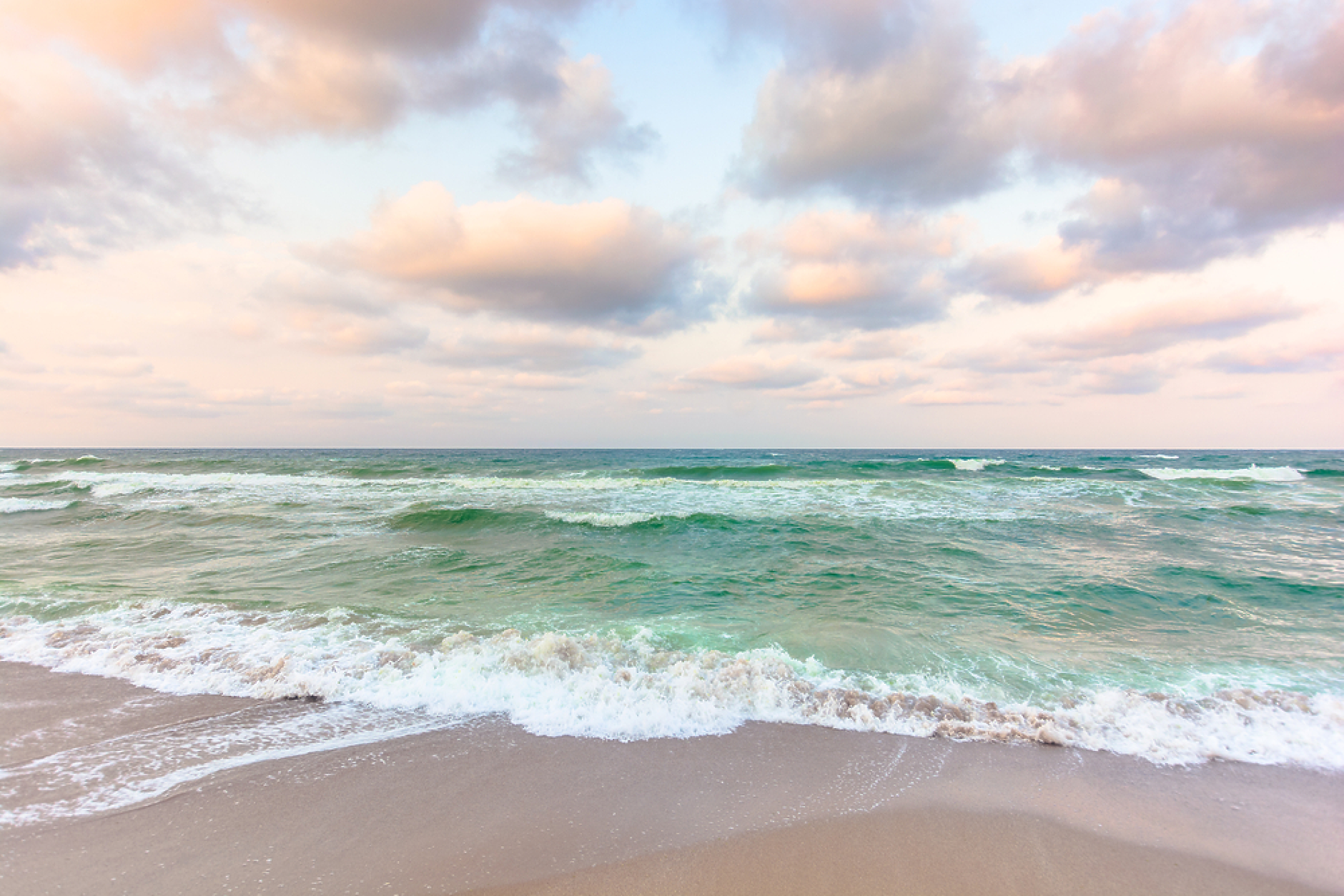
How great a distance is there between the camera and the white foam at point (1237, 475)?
27.5m

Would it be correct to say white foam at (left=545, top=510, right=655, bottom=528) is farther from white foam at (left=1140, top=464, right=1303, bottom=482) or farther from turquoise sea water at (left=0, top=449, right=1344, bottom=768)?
white foam at (left=1140, top=464, right=1303, bottom=482)

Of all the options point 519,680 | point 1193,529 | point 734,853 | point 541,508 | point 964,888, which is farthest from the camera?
point 541,508

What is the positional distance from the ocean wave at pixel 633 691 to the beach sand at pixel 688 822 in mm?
217

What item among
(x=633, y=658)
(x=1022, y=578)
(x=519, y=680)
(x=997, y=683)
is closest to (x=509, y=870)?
(x=519, y=680)

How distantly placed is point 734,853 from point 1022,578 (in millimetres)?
8036

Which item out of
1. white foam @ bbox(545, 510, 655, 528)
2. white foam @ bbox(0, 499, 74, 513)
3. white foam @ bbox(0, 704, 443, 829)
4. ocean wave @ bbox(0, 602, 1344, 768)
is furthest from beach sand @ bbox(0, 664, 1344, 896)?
white foam @ bbox(0, 499, 74, 513)

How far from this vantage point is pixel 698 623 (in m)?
6.57

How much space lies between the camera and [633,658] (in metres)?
5.36

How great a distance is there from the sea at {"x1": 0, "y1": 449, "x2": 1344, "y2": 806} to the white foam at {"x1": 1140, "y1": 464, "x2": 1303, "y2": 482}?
15796 mm

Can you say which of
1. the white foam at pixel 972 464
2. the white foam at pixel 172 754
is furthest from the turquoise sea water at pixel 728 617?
the white foam at pixel 972 464

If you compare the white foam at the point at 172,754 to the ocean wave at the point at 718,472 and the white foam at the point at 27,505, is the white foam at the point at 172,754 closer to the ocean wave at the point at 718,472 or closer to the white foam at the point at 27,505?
the white foam at the point at 27,505

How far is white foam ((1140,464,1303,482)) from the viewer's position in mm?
27544

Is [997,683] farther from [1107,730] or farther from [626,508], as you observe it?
[626,508]

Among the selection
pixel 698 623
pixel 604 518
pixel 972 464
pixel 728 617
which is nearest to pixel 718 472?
pixel 604 518
